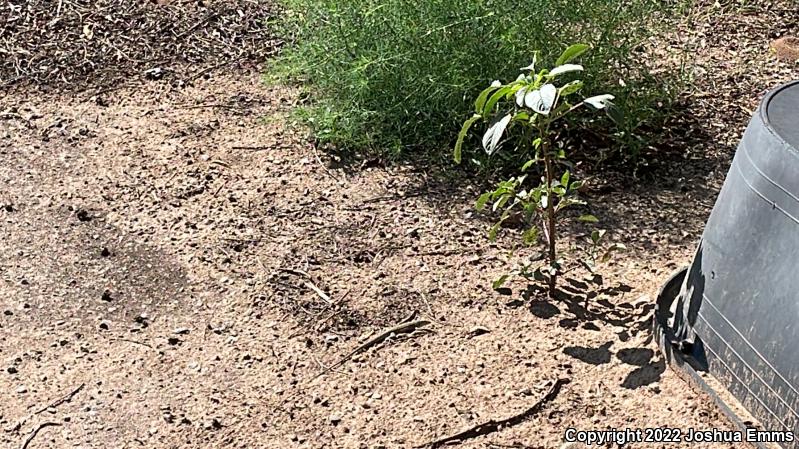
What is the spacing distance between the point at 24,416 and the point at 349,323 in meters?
0.99

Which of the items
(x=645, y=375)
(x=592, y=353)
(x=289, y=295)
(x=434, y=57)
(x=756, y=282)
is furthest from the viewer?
(x=434, y=57)

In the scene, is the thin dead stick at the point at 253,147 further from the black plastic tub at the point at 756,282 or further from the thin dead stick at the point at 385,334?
the black plastic tub at the point at 756,282

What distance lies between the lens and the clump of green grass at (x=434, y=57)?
13.5 feet

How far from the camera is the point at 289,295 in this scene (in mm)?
3576

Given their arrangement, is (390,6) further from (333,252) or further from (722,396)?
(722,396)

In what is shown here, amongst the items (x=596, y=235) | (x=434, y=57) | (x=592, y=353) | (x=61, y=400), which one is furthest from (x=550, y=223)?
(x=61, y=400)

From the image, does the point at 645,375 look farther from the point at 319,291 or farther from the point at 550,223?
the point at 319,291

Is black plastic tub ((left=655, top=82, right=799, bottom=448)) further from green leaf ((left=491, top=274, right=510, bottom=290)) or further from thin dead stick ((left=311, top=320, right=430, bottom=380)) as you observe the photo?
thin dead stick ((left=311, top=320, right=430, bottom=380))

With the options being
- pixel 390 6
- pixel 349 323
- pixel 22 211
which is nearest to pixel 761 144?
pixel 349 323

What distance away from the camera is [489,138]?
10.3ft

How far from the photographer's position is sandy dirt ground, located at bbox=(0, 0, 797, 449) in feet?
9.88

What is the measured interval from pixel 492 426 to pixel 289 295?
3.07 feet

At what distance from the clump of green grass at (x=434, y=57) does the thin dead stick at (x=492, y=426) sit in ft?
4.56

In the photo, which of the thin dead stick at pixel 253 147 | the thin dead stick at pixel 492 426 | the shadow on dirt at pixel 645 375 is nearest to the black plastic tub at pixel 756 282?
the shadow on dirt at pixel 645 375
